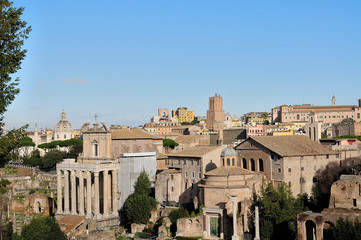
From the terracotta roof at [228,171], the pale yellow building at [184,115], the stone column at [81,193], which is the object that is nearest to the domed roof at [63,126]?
the stone column at [81,193]

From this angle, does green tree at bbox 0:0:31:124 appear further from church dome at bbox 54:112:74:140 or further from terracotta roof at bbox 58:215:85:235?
church dome at bbox 54:112:74:140

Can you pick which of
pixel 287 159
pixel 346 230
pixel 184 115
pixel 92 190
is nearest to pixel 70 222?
pixel 92 190

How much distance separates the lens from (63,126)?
10231 cm

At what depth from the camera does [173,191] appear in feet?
141

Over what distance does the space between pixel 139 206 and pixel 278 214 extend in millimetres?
12225

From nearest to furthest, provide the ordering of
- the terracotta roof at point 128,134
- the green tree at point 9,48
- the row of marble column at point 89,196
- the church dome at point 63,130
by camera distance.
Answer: the green tree at point 9,48 → the row of marble column at point 89,196 → the terracotta roof at point 128,134 → the church dome at point 63,130

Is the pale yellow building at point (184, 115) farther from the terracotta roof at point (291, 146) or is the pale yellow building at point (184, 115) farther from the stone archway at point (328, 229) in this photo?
the stone archway at point (328, 229)

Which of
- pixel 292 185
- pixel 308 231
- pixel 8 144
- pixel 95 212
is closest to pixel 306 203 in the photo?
pixel 292 185

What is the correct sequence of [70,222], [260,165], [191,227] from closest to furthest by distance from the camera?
[191,227] < [260,165] < [70,222]

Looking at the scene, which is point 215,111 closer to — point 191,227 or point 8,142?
point 191,227

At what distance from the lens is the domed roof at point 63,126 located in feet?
334

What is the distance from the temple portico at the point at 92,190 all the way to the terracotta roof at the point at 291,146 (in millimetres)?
13211

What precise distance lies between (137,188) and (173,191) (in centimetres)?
333

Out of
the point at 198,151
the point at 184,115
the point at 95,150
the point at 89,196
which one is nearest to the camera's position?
the point at 89,196
